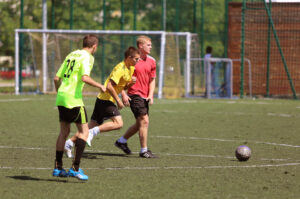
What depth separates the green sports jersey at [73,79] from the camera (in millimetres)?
7629

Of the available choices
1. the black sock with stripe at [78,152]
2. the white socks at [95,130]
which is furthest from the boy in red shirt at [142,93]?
the black sock with stripe at [78,152]

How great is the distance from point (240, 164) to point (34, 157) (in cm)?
293

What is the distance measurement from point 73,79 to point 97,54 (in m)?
19.9

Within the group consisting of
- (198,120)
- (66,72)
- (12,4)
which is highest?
(12,4)

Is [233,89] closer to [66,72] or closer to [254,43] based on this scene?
[254,43]

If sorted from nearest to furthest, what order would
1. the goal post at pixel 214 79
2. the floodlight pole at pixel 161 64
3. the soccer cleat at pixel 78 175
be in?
1. the soccer cleat at pixel 78 175
2. the floodlight pole at pixel 161 64
3. the goal post at pixel 214 79

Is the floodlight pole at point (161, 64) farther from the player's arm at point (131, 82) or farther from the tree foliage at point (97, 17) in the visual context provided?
the player's arm at point (131, 82)

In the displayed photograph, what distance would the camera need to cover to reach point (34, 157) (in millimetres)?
9492

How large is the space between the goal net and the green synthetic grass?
8220mm

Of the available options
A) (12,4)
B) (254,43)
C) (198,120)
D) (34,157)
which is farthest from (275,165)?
(12,4)

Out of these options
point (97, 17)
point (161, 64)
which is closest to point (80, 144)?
point (161, 64)

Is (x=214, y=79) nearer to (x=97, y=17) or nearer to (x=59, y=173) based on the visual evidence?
(x=97, y=17)

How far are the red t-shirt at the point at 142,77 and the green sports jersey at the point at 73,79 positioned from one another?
92.6 inches

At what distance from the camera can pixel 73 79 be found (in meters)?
7.66
